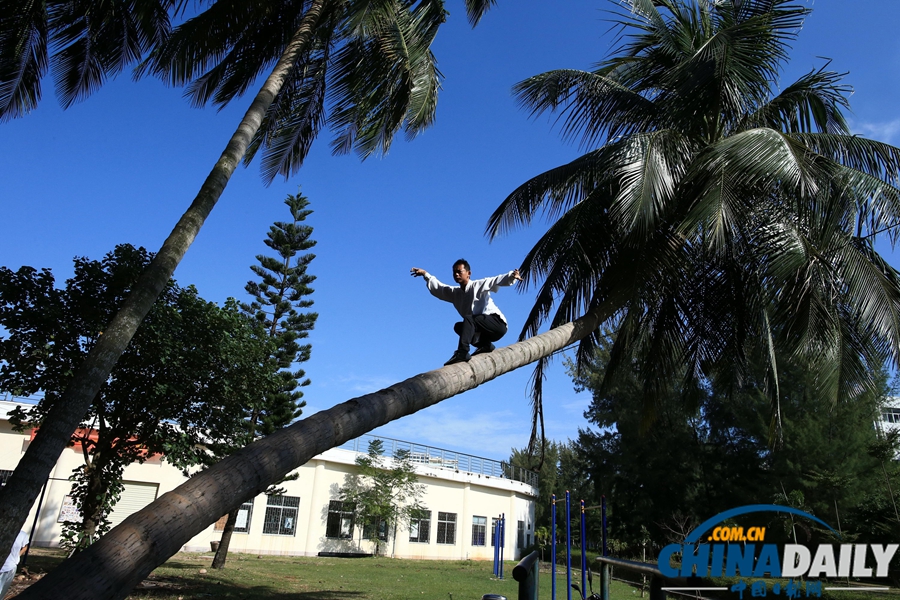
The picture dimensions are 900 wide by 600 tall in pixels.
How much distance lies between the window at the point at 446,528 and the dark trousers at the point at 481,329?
83.0 ft

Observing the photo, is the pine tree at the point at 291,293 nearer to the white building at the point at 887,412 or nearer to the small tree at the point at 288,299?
the small tree at the point at 288,299

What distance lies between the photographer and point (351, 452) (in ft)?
86.2

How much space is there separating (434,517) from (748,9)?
83.1ft

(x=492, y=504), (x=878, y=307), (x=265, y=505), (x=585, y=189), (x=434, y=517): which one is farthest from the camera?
(x=492, y=504)

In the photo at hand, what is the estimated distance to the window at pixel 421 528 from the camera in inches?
1085

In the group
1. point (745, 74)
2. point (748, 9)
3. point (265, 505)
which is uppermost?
point (748, 9)

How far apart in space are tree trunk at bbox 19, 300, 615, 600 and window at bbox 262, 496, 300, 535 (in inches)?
836

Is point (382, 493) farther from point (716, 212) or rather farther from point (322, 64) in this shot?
point (716, 212)

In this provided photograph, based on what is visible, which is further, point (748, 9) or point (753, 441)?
point (753, 441)

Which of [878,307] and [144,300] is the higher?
[878,307]

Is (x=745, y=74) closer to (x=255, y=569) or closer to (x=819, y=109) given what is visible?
(x=819, y=109)

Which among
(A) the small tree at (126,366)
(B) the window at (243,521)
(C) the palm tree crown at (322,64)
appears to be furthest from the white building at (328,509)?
(C) the palm tree crown at (322,64)

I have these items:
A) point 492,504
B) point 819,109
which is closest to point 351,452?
point 492,504

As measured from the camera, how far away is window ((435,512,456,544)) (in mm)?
28594
